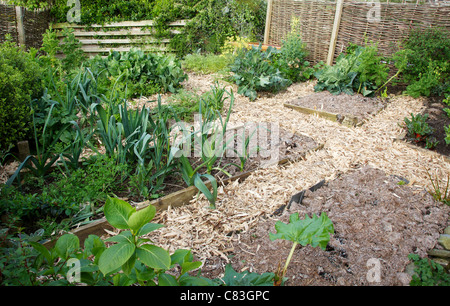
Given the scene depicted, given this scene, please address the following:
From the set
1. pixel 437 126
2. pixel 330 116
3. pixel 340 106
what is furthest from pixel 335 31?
pixel 437 126

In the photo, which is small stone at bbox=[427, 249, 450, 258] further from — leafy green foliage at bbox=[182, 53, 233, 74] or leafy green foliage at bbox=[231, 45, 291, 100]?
leafy green foliage at bbox=[182, 53, 233, 74]

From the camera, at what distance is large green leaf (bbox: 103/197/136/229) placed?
3.36ft

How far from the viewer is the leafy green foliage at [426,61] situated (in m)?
5.10

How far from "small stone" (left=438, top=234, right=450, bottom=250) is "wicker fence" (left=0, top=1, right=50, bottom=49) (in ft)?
24.1

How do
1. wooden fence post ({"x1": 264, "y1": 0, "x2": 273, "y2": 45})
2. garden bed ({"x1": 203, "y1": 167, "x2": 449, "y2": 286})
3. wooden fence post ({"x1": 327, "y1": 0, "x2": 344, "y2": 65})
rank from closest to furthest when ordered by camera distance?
garden bed ({"x1": 203, "y1": 167, "x2": 449, "y2": 286})
wooden fence post ({"x1": 327, "y1": 0, "x2": 344, "y2": 65})
wooden fence post ({"x1": 264, "y1": 0, "x2": 273, "y2": 45})

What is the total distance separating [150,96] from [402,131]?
393 centimetres

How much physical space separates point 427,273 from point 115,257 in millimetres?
1682

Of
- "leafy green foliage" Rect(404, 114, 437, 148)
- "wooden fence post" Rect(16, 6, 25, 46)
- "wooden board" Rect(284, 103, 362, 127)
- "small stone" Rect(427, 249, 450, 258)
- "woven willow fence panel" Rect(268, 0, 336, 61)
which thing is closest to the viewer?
"small stone" Rect(427, 249, 450, 258)

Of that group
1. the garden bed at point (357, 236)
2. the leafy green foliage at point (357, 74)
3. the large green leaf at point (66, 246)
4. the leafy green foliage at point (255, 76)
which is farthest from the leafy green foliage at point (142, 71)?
the large green leaf at point (66, 246)

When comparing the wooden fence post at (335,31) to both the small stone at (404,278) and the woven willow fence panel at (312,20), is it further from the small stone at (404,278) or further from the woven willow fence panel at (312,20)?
the small stone at (404,278)

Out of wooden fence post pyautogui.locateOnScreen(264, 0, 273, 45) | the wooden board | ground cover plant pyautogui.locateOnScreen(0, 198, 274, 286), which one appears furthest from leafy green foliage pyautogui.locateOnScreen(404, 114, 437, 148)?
wooden fence post pyautogui.locateOnScreen(264, 0, 273, 45)

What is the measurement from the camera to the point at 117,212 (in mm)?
1049

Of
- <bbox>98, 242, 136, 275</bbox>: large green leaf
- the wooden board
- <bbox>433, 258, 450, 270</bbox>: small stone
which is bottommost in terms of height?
<bbox>433, 258, 450, 270</bbox>: small stone
